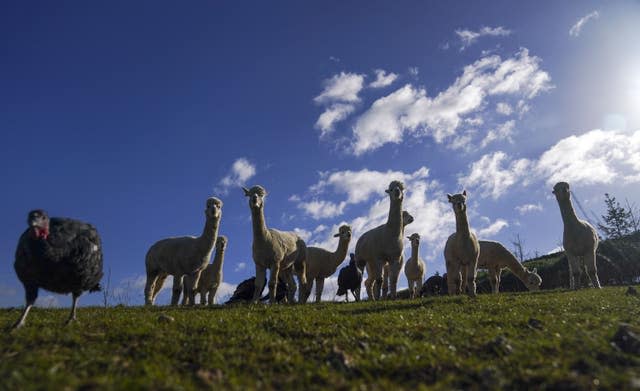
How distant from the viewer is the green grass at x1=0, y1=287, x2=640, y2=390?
534 cm

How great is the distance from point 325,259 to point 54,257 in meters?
14.8

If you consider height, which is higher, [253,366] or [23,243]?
[23,243]

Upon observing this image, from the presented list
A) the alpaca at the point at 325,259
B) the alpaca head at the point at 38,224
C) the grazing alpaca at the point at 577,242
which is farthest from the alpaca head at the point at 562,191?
the alpaca head at the point at 38,224

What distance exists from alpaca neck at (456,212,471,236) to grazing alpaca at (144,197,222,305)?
31.3 ft

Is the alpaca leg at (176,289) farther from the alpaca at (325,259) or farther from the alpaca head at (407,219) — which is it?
the alpaca head at (407,219)

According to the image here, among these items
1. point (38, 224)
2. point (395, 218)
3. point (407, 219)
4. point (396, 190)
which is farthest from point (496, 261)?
point (38, 224)

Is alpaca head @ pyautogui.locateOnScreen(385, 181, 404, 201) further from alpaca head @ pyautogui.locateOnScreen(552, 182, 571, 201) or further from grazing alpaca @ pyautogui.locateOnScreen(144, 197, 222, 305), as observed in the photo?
alpaca head @ pyautogui.locateOnScreen(552, 182, 571, 201)

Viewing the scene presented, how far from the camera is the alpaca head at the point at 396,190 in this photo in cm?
1795

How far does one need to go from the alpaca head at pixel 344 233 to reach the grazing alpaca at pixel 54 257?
45.1 feet

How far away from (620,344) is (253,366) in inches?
225

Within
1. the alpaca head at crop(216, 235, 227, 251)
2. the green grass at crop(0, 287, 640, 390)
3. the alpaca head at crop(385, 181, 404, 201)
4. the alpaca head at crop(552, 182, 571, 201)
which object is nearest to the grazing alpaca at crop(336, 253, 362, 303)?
the alpaca head at crop(216, 235, 227, 251)

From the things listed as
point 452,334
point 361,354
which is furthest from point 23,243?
point 452,334

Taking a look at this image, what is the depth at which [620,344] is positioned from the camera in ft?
21.8

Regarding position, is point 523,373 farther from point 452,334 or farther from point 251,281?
point 251,281
